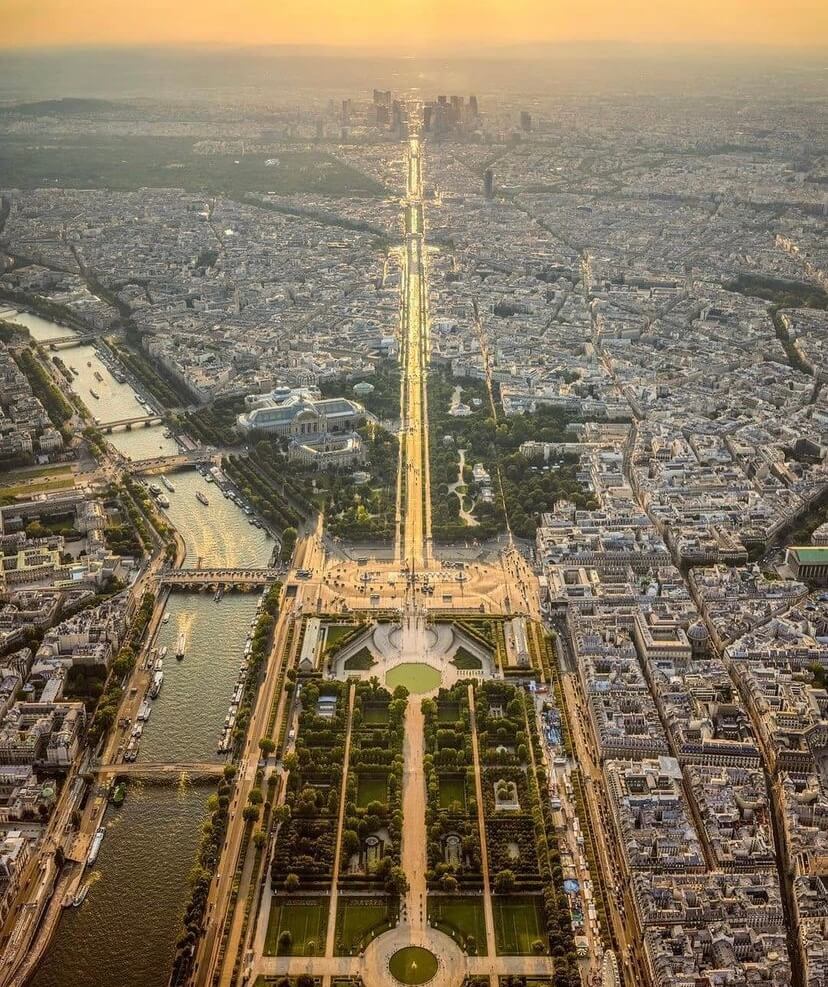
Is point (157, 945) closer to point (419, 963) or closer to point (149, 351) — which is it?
point (419, 963)

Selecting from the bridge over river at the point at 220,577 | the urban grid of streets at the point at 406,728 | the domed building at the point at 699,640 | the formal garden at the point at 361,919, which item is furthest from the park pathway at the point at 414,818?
the domed building at the point at 699,640

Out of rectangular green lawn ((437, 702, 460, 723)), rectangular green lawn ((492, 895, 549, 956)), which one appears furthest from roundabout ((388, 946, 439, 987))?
rectangular green lawn ((437, 702, 460, 723))

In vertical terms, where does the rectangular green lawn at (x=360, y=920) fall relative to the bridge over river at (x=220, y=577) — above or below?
below

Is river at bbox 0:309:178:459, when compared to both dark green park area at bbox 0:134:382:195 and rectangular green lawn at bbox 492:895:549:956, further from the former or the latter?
dark green park area at bbox 0:134:382:195

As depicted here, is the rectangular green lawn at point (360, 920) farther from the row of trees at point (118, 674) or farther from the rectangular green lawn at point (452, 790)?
the row of trees at point (118, 674)

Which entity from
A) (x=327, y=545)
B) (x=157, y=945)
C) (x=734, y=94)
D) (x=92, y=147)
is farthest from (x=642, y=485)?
(x=734, y=94)

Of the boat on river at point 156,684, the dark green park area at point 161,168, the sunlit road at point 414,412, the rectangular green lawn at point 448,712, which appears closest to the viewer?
the rectangular green lawn at point 448,712
